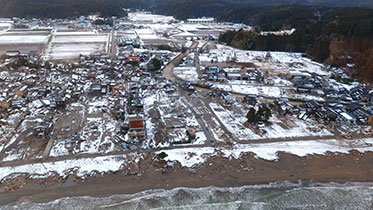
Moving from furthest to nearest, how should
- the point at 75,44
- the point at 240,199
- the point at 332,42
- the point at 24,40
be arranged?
the point at 24,40, the point at 75,44, the point at 332,42, the point at 240,199

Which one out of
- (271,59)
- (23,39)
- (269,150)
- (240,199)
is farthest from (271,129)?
(23,39)

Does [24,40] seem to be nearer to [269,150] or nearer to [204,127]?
[204,127]

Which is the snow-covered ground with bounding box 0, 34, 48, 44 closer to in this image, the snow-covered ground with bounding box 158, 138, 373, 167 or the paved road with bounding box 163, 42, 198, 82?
the paved road with bounding box 163, 42, 198, 82

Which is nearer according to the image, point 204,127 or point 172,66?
point 204,127

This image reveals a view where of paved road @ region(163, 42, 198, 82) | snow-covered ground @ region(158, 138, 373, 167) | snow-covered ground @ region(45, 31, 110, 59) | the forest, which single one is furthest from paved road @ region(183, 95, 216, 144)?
snow-covered ground @ region(45, 31, 110, 59)

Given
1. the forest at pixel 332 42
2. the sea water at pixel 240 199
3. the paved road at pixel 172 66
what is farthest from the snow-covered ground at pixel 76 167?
the forest at pixel 332 42

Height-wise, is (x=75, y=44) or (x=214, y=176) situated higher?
(x=75, y=44)

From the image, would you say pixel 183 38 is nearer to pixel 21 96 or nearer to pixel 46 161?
pixel 21 96

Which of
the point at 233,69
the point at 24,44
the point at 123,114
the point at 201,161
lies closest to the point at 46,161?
the point at 123,114
